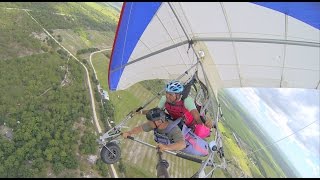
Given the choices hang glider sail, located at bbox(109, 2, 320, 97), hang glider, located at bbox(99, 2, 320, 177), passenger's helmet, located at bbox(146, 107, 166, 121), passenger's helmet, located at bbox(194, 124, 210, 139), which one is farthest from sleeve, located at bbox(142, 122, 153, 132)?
hang glider sail, located at bbox(109, 2, 320, 97)

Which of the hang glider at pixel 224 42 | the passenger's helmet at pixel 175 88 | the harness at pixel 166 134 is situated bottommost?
the harness at pixel 166 134

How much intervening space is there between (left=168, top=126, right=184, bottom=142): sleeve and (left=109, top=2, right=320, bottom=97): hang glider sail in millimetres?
1882

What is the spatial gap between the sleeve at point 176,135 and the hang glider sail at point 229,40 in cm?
188

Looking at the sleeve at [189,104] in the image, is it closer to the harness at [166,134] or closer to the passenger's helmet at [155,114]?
the harness at [166,134]

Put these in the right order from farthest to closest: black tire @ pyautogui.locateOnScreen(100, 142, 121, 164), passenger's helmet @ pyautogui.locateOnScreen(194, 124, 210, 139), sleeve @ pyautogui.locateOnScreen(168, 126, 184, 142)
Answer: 1. black tire @ pyautogui.locateOnScreen(100, 142, 121, 164)
2. passenger's helmet @ pyautogui.locateOnScreen(194, 124, 210, 139)
3. sleeve @ pyautogui.locateOnScreen(168, 126, 184, 142)

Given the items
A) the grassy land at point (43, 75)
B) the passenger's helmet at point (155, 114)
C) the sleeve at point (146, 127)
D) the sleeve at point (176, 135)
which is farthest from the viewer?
the grassy land at point (43, 75)

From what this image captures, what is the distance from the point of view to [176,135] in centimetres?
748

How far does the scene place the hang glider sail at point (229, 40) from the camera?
7.67 meters

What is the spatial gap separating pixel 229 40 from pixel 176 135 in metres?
2.41

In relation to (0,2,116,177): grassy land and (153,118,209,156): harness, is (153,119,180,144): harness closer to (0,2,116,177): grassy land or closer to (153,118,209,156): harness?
(153,118,209,156): harness

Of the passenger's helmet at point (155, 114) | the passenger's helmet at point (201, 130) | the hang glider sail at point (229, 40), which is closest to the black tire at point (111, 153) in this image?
the passenger's helmet at point (155, 114)

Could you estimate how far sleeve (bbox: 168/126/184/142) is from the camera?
24.5ft

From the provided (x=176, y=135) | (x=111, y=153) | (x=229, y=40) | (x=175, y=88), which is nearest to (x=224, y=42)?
(x=229, y=40)

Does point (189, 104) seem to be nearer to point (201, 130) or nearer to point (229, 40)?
point (201, 130)
